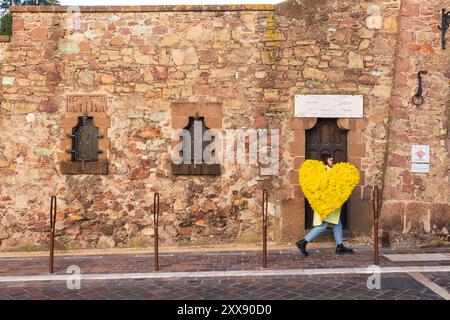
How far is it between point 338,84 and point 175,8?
3558mm

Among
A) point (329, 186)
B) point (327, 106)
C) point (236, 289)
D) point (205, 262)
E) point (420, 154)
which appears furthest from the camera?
point (327, 106)

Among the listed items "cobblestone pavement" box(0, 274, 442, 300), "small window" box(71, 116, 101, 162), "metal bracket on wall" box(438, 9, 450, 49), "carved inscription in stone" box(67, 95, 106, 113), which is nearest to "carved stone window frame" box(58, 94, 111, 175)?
"carved inscription in stone" box(67, 95, 106, 113)

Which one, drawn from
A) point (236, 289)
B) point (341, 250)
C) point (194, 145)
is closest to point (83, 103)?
point (194, 145)

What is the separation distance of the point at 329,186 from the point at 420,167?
2233 millimetres

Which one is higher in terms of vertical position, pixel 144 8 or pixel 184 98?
pixel 144 8

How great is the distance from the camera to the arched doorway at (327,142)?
26.7 ft

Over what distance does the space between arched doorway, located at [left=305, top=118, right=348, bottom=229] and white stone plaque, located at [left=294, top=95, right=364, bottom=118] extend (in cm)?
21

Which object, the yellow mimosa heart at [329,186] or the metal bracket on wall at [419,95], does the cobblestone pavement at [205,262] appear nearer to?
the yellow mimosa heart at [329,186]

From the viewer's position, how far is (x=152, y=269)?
6.24m

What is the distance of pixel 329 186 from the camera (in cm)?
692

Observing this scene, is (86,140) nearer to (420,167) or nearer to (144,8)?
(144,8)

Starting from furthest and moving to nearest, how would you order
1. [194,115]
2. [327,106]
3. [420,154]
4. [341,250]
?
[194,115], [327,106], [420,154], [341,250]

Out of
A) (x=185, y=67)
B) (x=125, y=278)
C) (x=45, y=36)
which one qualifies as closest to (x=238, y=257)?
(x=125, y=278)

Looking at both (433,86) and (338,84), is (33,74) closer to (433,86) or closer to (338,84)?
(338,84)
